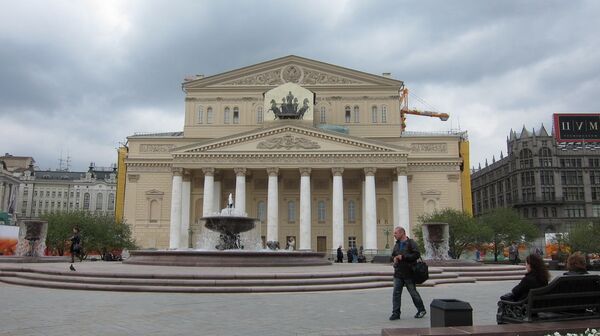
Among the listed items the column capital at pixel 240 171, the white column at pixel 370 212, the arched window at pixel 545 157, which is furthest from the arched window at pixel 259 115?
the arched window at pixel 545 157

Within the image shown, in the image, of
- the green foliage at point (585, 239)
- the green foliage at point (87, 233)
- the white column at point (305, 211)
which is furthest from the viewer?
the white column at point (305, 211)

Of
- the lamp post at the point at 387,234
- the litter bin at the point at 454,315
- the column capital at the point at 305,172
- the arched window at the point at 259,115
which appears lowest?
the litter bin at the point at 454,315

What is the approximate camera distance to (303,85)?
5847 centimetres

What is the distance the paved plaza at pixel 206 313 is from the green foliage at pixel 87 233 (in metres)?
27.6

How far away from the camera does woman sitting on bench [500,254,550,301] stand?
25.8ft

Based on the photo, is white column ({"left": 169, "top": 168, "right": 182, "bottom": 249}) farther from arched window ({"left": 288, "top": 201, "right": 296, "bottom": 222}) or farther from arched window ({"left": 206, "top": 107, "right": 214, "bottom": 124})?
arched window ({"left": 288, "top": 201, "right": 296, "bottom": 222})

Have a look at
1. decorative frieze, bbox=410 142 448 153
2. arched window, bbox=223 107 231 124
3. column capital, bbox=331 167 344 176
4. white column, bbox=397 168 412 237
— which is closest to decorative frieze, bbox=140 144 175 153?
arched window, bbox=223 107 231 124

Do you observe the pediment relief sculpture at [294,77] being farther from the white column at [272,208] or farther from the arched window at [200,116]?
the white column at [272,208]

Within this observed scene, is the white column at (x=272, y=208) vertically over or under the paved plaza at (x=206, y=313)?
over

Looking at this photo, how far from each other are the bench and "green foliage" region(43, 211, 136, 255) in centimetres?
3713

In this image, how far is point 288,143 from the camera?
5022 cm

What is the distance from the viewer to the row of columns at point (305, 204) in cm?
4869

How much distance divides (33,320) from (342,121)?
50.3 meters

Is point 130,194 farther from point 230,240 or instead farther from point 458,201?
point 458,201
